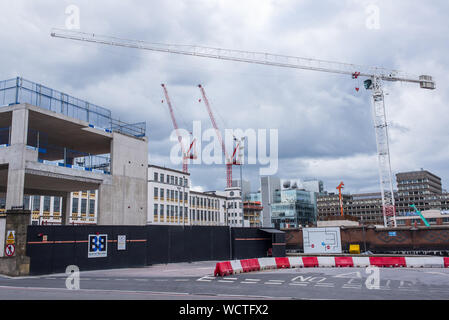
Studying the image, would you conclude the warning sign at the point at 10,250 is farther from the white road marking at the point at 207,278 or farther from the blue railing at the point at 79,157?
the blue railing at the point at 79,157

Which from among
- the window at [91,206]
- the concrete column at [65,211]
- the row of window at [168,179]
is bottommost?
the concrete column at [65,211]

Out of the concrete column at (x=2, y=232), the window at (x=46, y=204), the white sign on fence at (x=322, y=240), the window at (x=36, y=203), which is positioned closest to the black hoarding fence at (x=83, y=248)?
the concrete column at (x=2, y=232)

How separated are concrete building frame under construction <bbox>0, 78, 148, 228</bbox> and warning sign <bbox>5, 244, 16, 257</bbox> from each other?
5776 mm

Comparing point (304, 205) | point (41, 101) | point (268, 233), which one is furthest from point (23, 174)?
point (304, 205)

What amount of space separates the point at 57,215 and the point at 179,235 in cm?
5127

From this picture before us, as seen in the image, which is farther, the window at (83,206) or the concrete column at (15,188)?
the window at (83,206)

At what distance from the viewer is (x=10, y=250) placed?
2714 centimetres

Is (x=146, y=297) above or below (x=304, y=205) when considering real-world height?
below

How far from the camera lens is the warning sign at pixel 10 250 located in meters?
27.1

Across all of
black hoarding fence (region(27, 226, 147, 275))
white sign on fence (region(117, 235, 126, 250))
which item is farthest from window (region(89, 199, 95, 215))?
white sign on fence (region(117, 235, 126, 250))

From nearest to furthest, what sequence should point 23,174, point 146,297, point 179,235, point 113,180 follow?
point 146,297, point 23,174, point 179,235, point 113,180

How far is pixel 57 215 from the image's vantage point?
80.3 metres

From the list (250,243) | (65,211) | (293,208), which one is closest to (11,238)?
(65,211)
